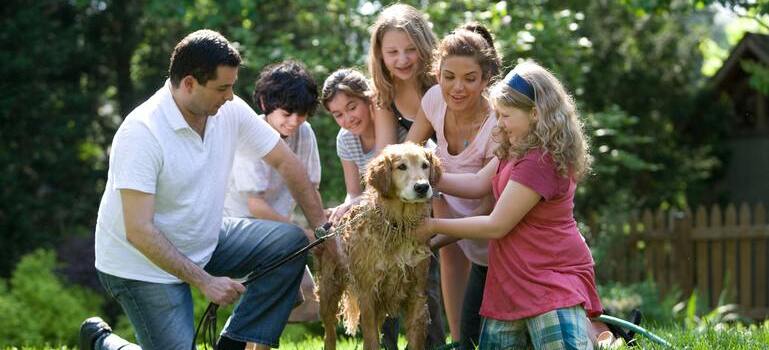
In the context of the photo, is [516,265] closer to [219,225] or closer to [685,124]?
[219,225]

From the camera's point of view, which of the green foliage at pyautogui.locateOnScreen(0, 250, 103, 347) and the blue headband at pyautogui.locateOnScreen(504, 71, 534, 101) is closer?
the blue headband at pyautogui.locateOnScreen(504, 71, 534, 101)

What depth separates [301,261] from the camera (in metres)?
5.64

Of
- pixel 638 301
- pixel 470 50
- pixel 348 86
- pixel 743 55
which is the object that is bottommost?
pixel 638 301

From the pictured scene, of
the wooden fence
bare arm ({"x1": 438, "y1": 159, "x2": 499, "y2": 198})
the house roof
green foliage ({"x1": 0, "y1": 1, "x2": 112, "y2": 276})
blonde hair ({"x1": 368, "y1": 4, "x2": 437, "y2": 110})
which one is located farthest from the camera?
the house roof

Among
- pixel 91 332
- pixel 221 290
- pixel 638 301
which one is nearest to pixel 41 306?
pixel 91 332

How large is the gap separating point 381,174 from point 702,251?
11018mm

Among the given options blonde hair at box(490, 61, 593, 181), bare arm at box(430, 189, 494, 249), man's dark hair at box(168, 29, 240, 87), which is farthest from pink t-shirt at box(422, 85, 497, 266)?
man's dark hair at box(168, 29, 240, 87)

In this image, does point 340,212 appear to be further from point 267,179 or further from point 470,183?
point 470,183

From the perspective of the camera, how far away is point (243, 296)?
5.57 meters

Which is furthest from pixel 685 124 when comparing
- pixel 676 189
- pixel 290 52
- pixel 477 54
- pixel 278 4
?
pixel 477 54

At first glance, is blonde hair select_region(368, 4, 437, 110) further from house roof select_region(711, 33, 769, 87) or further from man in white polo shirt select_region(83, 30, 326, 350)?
house roof select_region(711, 33, 769, 87)

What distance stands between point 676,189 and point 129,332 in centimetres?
1215

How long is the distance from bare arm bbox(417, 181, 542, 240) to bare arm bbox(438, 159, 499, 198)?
272 millimetres

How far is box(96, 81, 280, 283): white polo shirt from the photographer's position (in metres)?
5.14
